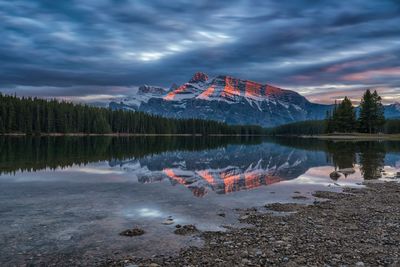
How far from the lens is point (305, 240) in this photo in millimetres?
15078

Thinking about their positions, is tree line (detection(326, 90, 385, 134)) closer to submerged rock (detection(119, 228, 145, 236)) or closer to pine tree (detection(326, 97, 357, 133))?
pine tree (detection(326, 97, 357, 133))

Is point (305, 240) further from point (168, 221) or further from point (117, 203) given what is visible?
point (117, 203)

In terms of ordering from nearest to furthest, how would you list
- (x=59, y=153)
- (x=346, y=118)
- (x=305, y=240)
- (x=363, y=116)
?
(x=305, y=240) → (x=59, y=153) → (x=363, y=116) → (x=346, y=118)

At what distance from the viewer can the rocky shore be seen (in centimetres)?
1269

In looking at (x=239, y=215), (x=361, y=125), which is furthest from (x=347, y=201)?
(x=361, y=125)

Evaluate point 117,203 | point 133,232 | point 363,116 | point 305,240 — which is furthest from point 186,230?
point 363,116

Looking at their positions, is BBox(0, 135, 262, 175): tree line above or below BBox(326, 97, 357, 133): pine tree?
below

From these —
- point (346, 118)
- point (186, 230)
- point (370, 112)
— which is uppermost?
point (370, 112)

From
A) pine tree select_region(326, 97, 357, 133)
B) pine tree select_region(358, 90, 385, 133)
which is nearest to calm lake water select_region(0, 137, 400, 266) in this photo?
pine tree select_region(358, 90, 385, 133)

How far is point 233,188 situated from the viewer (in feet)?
101

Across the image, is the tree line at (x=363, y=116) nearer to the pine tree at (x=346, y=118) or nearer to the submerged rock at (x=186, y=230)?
the pine tree at (x=346, y=118)

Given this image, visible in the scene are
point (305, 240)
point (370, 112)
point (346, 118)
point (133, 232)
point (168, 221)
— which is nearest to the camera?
point (305, 240)

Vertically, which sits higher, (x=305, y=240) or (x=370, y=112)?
(x=370, y=112)

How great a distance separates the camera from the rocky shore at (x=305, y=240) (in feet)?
41.6
